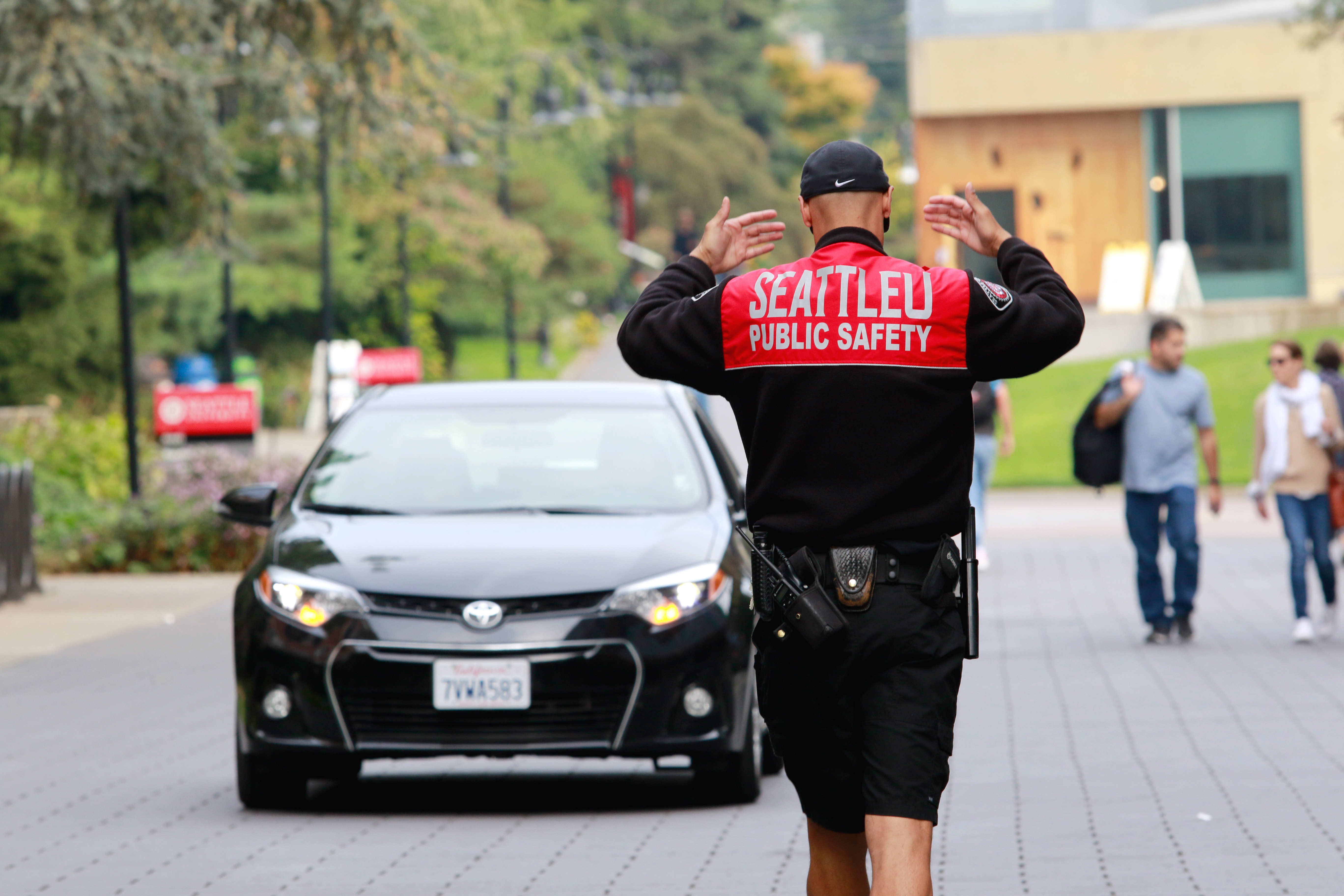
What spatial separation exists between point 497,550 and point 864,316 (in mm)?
3753

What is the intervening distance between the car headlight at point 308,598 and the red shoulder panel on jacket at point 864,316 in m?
3.60

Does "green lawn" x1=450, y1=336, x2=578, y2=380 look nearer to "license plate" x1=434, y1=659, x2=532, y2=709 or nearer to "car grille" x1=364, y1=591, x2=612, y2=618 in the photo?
"car grille" x1=364, y1=591, x2=612, y2=618

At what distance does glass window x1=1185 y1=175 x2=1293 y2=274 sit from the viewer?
56.9 m

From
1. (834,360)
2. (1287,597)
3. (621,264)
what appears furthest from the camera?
(621,264)

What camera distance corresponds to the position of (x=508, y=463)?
30.0 ft

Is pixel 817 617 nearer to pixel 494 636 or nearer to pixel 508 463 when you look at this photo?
pixel 494 636

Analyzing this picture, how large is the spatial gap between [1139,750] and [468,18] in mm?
37302

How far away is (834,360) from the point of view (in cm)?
474

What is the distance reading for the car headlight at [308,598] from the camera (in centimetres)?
809

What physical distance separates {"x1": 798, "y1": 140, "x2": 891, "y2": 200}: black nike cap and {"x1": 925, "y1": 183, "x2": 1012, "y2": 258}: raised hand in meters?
0.14

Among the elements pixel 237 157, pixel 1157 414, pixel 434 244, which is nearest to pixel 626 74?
pixel 434 244

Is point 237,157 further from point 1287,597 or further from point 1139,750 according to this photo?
point 1139,750

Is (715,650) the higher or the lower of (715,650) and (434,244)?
the lower

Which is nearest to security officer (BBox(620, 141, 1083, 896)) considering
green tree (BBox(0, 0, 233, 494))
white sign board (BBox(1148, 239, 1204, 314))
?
green tree (BBox(0, 0, 233, 494))
